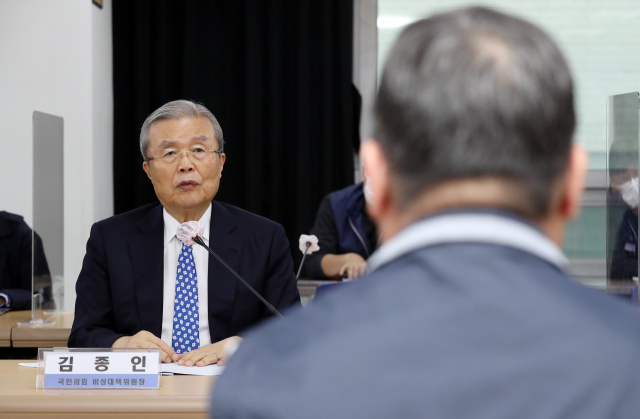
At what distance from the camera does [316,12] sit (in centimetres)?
364

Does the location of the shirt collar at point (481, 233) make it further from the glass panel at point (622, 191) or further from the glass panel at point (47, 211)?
the glass panel at point (47, 211)

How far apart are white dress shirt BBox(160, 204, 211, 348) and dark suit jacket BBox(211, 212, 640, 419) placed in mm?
1381

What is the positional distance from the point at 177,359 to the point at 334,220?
1.47 meters

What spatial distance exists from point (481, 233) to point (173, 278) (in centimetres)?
148

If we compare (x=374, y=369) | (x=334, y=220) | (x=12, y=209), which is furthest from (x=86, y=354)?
(x=12, y=209)

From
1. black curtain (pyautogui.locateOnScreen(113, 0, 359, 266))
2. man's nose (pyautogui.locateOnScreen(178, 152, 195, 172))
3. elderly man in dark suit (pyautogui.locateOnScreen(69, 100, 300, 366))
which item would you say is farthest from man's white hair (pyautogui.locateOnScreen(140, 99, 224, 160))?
black curtain (pyautogui.locateOnScreen(113, 0, 359, 266))

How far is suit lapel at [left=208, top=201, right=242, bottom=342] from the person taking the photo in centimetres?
178

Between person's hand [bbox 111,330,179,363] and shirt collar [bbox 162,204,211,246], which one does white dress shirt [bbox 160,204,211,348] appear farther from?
person's hand [bbox 111,330,179,363]

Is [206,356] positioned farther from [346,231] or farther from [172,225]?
[346,231]

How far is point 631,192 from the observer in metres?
2.06

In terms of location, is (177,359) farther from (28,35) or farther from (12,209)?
(28,35)

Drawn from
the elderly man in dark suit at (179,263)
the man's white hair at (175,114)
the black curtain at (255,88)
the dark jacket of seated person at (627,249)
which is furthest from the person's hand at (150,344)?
the black curtain at (255,88)

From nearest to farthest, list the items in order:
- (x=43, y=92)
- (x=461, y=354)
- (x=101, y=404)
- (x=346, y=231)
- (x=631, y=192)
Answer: (x=461, y=354)
(x=101, y=404)
(x=631, y=192)
(x=346, y=231)
(x=43, y=92)

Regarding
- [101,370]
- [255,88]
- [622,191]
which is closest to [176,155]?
[101,370]
